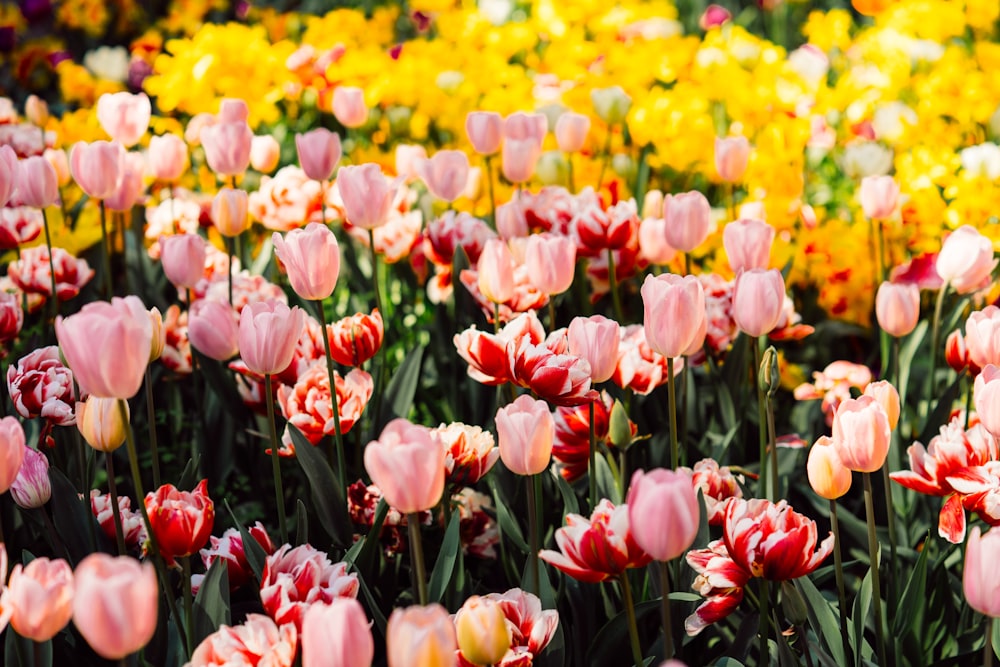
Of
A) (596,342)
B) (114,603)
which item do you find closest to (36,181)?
(596,342)

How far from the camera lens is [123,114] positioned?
1786 mm

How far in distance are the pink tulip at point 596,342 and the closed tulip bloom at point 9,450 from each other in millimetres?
539

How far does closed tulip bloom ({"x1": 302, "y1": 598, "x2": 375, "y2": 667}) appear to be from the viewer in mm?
681

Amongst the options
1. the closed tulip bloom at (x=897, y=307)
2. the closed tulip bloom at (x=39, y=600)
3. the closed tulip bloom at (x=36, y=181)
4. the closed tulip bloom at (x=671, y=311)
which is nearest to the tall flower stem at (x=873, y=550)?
the closed tulip bloom at (x=671, y=311)

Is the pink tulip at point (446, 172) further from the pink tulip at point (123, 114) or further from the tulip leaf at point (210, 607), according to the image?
the tulip leaf at point (210, 607)

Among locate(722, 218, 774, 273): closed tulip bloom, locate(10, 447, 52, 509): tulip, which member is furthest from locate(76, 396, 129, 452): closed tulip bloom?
locate(722, 218, 774, 273): closed tulip bloom

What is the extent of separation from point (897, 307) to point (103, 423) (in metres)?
0.98

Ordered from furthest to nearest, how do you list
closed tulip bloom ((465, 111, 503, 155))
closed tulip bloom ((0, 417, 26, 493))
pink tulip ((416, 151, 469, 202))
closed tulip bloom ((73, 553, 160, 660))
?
closed tulip bloom ((465, 111, 503, 155)) < pink tulip ((416, 151, 469, 202)) < closed tulip bloom ((0, 417, 26, 493)) < closed tulip bloom ((73, 553, 160, 660))

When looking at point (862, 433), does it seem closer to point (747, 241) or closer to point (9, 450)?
point (747, 241)

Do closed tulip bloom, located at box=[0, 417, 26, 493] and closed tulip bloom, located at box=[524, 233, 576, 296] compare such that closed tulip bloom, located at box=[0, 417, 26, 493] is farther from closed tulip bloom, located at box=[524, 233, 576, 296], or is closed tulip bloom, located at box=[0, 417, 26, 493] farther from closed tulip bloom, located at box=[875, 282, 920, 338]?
closed tulip bloom, located at box=[875, 282, 920, 338]

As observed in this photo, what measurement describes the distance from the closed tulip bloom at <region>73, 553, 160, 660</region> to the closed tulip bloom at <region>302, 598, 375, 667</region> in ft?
0.35

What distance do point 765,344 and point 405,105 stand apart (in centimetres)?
148

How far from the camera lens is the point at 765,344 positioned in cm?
197

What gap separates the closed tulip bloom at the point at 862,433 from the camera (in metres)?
0.94
